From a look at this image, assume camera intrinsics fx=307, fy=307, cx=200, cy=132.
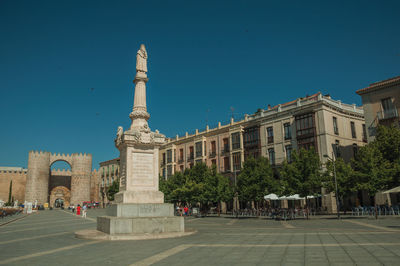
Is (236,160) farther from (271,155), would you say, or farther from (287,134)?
(287,134)

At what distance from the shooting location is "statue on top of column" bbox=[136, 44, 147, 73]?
15750 millimetres

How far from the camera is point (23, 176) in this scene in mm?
91562

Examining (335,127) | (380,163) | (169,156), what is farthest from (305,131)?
(169,156)

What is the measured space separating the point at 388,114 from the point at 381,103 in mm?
1524

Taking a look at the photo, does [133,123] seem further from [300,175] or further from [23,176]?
[23,176]

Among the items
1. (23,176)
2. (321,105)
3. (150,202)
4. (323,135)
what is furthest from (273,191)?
(23,176)

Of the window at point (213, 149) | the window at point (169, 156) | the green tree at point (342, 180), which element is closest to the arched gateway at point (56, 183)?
the window at point (169, 156)

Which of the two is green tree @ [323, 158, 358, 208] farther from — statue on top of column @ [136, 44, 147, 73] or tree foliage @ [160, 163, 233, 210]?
statue on top of column @ [136, 44, 147, 73]

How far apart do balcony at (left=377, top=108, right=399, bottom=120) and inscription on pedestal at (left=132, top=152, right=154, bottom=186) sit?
99.6ft

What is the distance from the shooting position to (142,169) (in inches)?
552

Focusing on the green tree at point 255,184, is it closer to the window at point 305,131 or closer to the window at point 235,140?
the window at point 305,131

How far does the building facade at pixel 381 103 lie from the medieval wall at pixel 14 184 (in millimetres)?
91631

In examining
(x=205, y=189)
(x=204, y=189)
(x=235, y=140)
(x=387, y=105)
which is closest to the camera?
(x=387, y=105)

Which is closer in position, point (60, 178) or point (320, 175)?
point (320, 175)
